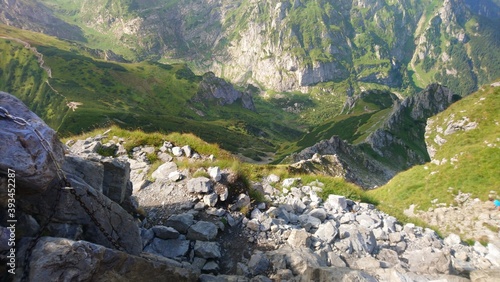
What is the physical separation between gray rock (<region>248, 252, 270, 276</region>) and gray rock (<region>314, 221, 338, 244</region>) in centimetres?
290

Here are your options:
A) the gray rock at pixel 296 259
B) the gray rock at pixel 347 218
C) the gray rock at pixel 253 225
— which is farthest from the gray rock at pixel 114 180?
the gray rock at pixel 347 218

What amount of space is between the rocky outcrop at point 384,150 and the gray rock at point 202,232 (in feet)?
116

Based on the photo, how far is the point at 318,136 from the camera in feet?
597

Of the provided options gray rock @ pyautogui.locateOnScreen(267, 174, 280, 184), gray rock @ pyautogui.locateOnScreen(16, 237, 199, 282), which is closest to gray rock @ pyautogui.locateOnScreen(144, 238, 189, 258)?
gray rock @ pyautogui.locateOnScreen(16, 237, 199, 282)

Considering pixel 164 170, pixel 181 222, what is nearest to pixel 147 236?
pixel 181 222

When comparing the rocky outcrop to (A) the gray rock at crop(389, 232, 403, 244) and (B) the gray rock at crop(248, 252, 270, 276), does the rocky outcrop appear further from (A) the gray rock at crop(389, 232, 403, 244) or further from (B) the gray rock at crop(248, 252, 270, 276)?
(B) the gray rock at crop(248, 252, 270, 276)

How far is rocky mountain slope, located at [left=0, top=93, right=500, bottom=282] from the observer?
6.75 meters

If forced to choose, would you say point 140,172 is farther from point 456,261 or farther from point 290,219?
point 456,261

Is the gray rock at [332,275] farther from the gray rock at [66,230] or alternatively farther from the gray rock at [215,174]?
the gray rock at [66,230]

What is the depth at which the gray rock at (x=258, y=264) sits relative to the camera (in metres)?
9.76

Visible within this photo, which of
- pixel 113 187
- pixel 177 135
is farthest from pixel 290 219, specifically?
pixel 177 135

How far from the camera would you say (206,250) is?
10375mm

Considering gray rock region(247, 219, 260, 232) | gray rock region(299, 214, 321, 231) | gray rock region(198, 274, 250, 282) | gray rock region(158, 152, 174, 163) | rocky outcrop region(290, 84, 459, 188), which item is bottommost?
gray rock region(198, 274, 250, 282)

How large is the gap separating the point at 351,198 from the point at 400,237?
5.00m
